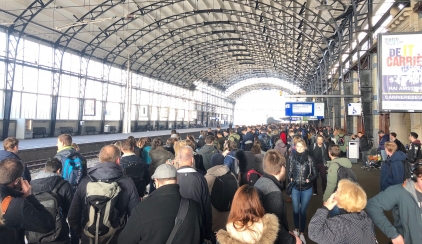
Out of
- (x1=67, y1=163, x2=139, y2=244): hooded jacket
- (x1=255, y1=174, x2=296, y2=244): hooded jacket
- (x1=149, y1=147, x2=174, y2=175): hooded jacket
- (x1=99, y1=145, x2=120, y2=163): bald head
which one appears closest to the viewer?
(x1=255, y1=174, x2=296, y2=244): hooded jacket

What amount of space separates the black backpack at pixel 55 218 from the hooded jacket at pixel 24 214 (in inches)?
16.5

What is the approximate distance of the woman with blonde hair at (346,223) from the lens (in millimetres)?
2428

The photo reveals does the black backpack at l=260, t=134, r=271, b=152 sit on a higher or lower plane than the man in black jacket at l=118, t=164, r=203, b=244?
higher

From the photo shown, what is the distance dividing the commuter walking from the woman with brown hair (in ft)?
9.07

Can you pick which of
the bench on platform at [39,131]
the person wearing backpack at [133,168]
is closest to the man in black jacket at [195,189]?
the person wearing backpack at [133,168]

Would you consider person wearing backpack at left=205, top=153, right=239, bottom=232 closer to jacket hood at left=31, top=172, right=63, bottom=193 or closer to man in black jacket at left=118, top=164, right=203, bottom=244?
man in black jacket at left=118, top=164, right=203, bottom=244

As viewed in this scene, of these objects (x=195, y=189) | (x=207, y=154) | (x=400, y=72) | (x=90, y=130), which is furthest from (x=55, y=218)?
(x=90, y=130)

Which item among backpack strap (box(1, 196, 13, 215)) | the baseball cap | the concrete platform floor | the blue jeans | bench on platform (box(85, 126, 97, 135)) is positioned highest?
bench on platform (box(85, 126, 97, 135))

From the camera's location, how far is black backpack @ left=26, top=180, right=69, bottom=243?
285cm

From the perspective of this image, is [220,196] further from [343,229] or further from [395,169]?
[395,169]

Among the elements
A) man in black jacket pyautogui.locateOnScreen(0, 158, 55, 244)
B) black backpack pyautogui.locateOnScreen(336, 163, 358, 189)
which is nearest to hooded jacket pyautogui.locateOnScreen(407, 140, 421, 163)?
black backpack pyautogui.locateOnScreen(336, 163, 358, 189)

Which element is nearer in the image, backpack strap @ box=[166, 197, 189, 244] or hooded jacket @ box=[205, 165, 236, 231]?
backpack strap @ box=[166, 197, 189, 244]

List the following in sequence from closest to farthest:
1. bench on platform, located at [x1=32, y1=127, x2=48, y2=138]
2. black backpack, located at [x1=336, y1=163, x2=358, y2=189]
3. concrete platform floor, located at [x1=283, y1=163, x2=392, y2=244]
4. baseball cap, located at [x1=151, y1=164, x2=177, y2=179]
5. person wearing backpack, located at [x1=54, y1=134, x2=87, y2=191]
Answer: baseball cap, located at [x1=151, y1=164, x2=177, y2=179], person wearing backpack, located at [x1=54, y1=134, x2=87, y2=191], black backpack, located at [x1=336, y1=163, x2=358, y2=189], concrete platform floor, located at [x1=283, y1=163, x2=392, y2=244], bench on platform, located at [x1=32, y1=127, x2=48, y2=138]

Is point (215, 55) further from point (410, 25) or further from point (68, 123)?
point (410, 25)
